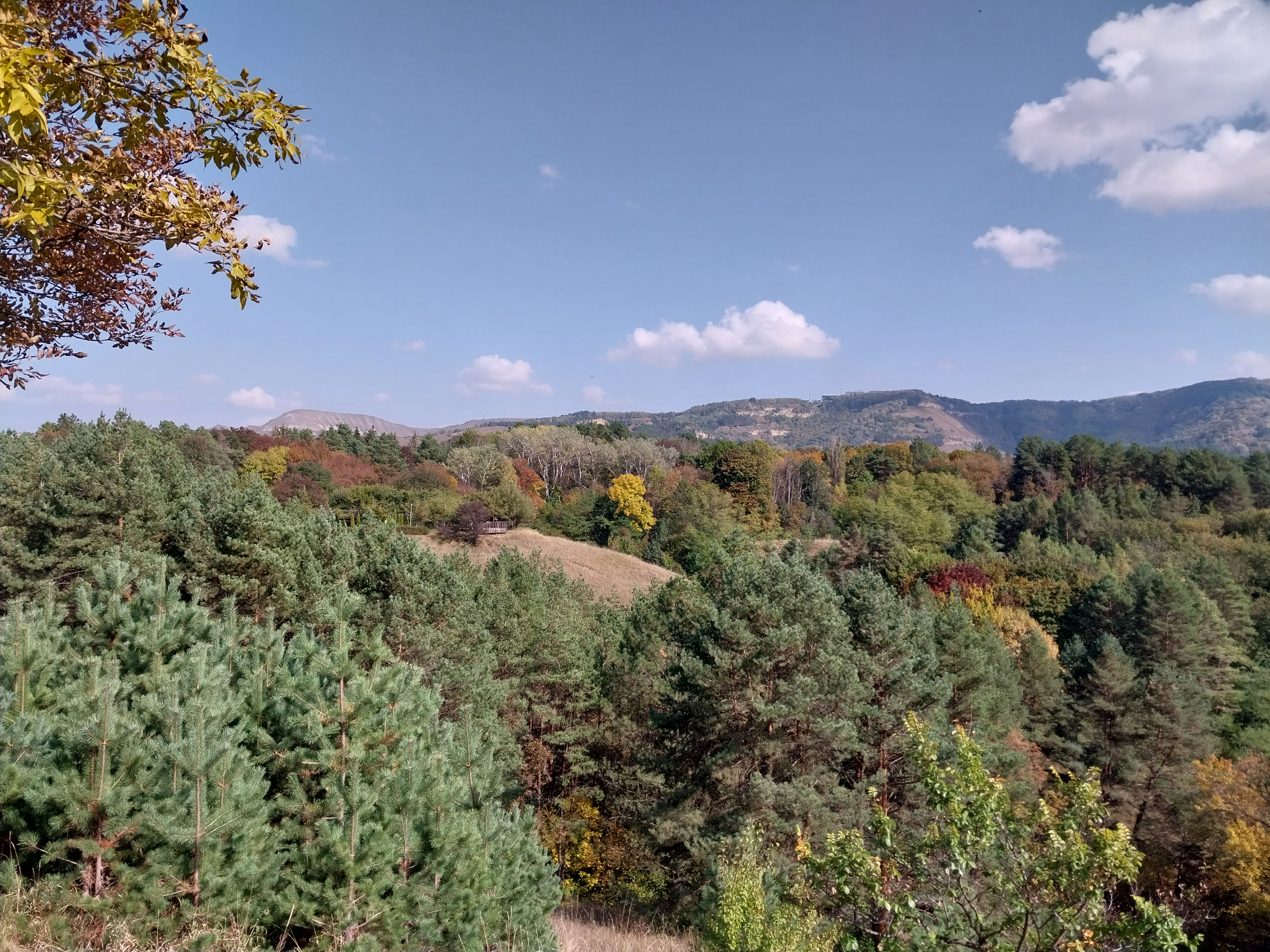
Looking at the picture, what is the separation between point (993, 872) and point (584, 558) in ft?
156

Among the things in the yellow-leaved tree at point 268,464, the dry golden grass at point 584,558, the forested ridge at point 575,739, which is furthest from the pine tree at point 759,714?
the yellow-leaved tree at point 268,464

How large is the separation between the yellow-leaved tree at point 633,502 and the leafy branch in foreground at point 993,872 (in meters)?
58.3

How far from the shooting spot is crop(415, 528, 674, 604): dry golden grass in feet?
160

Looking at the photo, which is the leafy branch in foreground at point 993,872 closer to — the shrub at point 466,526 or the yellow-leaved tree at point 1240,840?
the yellow-leaved tree at point 1240,840

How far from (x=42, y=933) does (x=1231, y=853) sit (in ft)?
81.5

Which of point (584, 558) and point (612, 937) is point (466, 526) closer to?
point (584, 558)

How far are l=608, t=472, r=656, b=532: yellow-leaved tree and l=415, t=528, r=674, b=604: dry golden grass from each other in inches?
369

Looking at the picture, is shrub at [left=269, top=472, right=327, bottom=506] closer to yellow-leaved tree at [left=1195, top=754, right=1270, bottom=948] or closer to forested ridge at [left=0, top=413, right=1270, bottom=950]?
forested ridge at [left=0, top=413, right=1270, bottom=950]

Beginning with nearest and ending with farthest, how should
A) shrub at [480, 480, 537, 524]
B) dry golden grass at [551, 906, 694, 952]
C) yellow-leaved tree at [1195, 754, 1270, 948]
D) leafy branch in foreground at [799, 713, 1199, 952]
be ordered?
leafy branch in foreground at [799, 713, 1199, 952] < dry golden grass at [551, 906, 694, 952] < yellow-leaved tree at [1195, 754, 1270, 948] < shrub at [480, 480, 537, 524]

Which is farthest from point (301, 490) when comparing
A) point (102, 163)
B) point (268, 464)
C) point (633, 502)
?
point (102, 163)

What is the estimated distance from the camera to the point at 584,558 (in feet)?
173

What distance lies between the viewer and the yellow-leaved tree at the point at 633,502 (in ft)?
214

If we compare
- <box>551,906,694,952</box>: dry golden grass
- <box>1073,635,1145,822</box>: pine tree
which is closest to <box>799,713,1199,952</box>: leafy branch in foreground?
<box>551,906,694,952</box>: dry golden grass

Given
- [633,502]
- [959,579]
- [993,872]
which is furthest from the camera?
[633,502]
